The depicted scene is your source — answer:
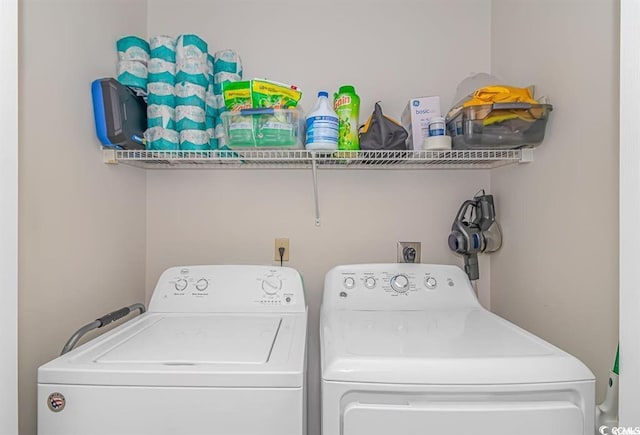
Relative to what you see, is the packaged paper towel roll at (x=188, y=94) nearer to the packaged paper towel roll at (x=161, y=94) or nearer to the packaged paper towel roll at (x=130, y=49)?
the packaged paper towel roll at (x=161, y=94)

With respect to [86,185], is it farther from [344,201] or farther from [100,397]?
[344,201]

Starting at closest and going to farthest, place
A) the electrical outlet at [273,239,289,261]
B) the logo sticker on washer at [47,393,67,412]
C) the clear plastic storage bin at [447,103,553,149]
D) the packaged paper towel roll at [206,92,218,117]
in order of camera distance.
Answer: the logo sticker on washer at [47,393,67,412], the clear plastic storage bin at [447,103,553,149], the packaged paper towel roll at [206,92,218,117], the electrical outlet at [273,239,289,261]

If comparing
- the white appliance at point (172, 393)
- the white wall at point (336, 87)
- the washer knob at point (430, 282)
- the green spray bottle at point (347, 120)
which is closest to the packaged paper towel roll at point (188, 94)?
the white wall at point (336, 87)

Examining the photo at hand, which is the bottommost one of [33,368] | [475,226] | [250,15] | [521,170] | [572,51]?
[33,368]

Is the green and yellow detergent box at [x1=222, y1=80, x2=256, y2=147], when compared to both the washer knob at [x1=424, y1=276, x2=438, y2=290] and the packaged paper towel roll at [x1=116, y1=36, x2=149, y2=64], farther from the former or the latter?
the washer knob at [x1=424, y1=276, x2=438, y2=290]

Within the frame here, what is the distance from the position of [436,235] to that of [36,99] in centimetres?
171

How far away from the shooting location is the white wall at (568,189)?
3.57 ft

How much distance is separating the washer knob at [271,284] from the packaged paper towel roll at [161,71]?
0.93 meters

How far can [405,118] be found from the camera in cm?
170

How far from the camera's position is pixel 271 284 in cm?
156

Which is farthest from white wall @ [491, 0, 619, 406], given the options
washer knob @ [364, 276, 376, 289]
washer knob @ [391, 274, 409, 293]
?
washer knob @ [364, 276, 376, 289]

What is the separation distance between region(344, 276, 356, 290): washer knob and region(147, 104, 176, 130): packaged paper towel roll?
3.21 ft

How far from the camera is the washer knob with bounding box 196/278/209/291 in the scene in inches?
61.0

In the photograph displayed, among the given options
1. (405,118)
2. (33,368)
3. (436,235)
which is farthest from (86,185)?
(436,235)
